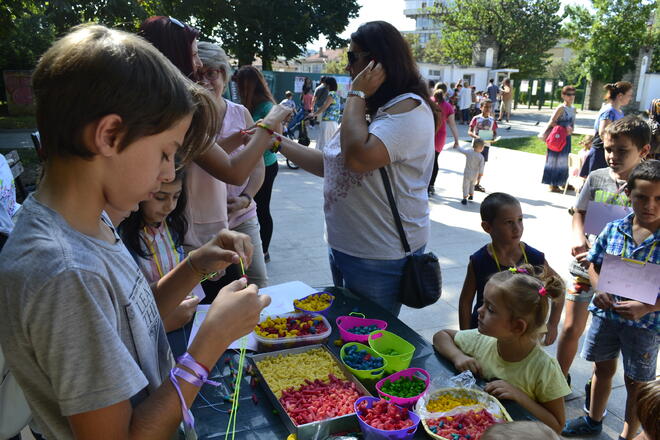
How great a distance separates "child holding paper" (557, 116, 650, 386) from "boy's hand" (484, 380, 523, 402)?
1.42 metres

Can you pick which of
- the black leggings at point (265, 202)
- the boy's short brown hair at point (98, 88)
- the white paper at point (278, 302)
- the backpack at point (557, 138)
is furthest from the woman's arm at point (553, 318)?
the backpack at point (557, 138)

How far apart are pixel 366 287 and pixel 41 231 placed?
168 cm

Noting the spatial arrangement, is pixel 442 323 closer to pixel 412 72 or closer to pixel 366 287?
pixel 366 287

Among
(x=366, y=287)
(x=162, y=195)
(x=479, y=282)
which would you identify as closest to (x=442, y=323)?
(x=479, y=282)

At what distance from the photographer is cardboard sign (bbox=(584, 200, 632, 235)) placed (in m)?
2.60

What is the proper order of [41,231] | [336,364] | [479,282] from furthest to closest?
[479,282] → [336,364] → [41,231]

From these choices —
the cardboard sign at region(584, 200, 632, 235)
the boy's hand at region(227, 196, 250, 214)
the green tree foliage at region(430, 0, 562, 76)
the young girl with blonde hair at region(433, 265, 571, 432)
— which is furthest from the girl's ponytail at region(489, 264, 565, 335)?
the green tree foliage at region(430, 0, 562, 76)

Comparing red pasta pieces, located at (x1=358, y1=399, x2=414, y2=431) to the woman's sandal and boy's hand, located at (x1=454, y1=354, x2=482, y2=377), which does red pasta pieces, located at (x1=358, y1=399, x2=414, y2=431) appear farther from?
the woman's sandal

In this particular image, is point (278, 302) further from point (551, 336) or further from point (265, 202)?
point (265, 202)

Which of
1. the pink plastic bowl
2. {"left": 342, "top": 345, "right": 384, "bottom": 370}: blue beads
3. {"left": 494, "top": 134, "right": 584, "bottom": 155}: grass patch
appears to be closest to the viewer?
{"left": 342, "top": 345, "right": 384, "bottom": 370}: blue beads

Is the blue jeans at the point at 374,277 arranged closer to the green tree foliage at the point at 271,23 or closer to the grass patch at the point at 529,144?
the grass patch at the point at 529,144

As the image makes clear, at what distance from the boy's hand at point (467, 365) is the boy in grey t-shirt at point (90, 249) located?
3.57 ft

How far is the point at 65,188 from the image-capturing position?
92cm

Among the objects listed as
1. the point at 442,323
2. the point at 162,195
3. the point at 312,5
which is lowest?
the point at 442,323
